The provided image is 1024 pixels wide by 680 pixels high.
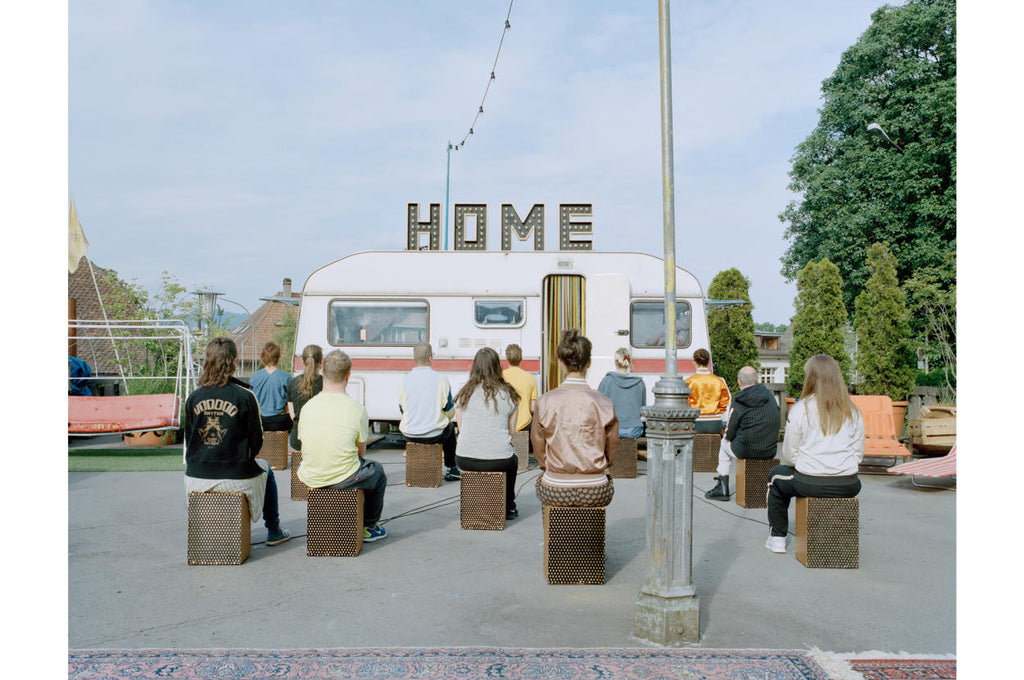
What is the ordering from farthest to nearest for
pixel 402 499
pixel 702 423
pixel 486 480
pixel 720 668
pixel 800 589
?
pixel 702 423 < pixel 402 499 < pixel 486 480 < pixel 800 589 < pixel 720 668

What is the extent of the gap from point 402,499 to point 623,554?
2.92 m

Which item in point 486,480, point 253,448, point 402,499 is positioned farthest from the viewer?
point 402,499

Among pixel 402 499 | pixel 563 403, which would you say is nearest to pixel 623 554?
pixel 563 403

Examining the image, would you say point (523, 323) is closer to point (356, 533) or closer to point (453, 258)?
point (453, 258)

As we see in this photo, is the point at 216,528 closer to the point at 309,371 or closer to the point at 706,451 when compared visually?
the point at 309,371

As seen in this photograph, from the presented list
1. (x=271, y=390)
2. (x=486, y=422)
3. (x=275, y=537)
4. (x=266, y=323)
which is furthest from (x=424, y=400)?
(x=266, y=323)

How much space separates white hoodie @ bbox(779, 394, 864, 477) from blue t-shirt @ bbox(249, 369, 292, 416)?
652 centimetres

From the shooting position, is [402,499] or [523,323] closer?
[402,499]

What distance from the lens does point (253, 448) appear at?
5719 mm

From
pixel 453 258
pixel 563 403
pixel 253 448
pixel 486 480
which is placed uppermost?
pixel 453 258

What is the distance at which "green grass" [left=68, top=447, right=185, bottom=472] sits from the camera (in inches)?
409

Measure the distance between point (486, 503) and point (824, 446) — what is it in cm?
284

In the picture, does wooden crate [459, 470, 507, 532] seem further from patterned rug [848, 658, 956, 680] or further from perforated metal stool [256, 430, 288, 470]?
perforated metal stool [256, 430, 288, 470]

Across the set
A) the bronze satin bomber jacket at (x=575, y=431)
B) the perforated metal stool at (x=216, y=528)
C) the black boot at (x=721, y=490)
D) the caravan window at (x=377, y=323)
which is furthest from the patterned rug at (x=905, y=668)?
the caravan window at (x=377, y=323)
